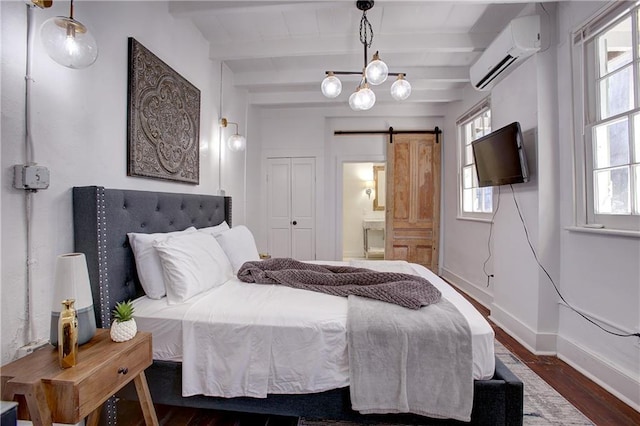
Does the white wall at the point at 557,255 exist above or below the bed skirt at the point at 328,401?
above

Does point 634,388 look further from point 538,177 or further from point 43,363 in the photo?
point 43,363

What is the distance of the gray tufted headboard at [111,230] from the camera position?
4.84 ft

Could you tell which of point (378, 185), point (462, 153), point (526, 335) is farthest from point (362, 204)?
point (526, 335)

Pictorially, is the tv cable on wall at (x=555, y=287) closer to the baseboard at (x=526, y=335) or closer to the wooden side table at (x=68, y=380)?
the baseboard at (x=526, y=335)

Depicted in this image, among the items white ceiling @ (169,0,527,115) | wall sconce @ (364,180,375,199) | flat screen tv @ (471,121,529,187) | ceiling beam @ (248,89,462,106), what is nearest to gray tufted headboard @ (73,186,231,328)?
white ceiling @ (169,0,527,115)

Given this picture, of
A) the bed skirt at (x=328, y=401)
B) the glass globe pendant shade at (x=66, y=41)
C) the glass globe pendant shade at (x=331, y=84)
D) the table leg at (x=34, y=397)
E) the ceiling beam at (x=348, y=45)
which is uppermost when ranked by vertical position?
the ceiling beam at (x=348, y=45)

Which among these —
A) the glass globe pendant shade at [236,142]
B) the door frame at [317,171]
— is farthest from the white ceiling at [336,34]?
the door frame at [317,171]

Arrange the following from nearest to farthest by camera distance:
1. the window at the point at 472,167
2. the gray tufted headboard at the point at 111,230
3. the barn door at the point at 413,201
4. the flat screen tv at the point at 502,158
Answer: the gray tufted headboard at the point at 111,230
the flat screen tv at the point at 502,158
the window at the point at 472,167
the barn door at the point at 413,201

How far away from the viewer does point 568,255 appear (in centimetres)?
218

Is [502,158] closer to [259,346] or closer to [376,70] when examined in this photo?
[376,70]

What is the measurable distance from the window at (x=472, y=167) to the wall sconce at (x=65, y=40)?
3742mm

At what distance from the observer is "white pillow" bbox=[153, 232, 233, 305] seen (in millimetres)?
1644

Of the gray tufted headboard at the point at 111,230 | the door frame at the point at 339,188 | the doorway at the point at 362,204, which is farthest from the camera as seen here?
the doorway at the point at 362,204

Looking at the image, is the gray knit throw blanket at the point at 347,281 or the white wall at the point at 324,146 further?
the white wall at the point at 324,146
